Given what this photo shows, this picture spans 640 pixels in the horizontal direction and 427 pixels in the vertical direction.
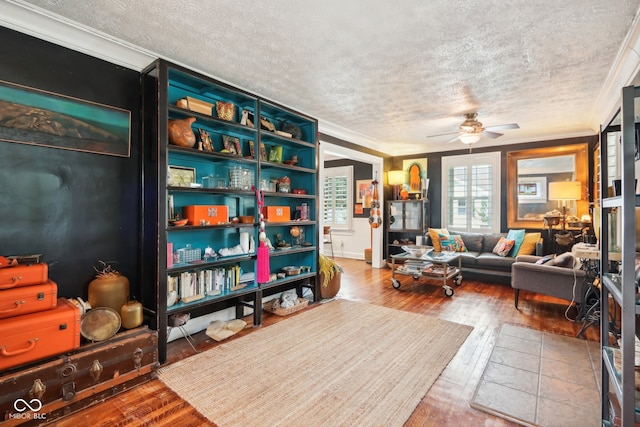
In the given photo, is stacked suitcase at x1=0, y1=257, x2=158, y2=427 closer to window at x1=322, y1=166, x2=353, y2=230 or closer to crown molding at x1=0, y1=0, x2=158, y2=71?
crown molding at x1=0, y1=0, x2=158, y2=71

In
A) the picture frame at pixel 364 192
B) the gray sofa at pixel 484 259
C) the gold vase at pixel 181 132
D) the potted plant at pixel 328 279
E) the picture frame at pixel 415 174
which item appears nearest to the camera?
the gold vase at pixel 181 132

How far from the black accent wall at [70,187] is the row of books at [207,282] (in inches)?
13.8

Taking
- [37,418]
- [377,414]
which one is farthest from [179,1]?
[377,414]

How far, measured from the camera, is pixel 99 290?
7.78 ft

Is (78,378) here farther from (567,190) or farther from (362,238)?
(362,238)

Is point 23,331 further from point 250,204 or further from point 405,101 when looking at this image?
point 405,101

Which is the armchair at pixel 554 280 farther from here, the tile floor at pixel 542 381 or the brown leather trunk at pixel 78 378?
the brown leather trunk at pixel 78 378

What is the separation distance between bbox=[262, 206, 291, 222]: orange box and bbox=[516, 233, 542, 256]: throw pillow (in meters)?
4.17

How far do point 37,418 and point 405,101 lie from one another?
436cm

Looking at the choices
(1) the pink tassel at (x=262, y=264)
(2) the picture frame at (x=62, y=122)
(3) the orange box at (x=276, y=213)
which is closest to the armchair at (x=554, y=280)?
(3) the orange box at (x=276, y=213)

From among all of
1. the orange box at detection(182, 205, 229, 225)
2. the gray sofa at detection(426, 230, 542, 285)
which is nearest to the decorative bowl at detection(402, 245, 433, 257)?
the gray sofa at detection(426, 230, 542, 285)

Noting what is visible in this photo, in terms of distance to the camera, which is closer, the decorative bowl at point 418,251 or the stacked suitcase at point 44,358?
the stacked suitcase at point 44,358

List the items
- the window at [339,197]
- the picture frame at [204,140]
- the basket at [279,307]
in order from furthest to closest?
the window at [339,197] → the basket at [279,307] → the picture frame at [204,140]

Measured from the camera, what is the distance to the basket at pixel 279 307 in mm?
3762
